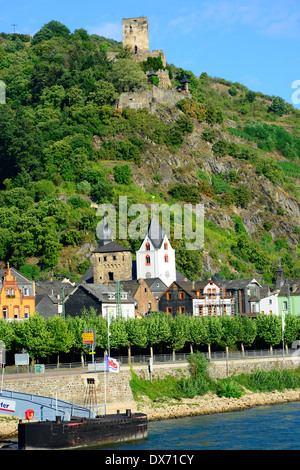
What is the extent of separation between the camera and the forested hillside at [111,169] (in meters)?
113

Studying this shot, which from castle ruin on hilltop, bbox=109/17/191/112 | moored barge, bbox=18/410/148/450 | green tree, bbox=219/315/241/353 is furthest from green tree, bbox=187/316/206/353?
castle ruin on hilltop, bbox=109/17/191/112

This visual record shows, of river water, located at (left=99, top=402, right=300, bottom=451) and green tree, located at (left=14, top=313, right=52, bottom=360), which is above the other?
green tree, located at (left=14, top=313, right=52, bottom=360)

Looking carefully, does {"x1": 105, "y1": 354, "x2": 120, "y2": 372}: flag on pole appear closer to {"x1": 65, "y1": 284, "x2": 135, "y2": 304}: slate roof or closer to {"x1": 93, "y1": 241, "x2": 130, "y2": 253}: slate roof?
{"x1": 65, "y1": 284, "x2": 135, "y2": 304}: slate roof

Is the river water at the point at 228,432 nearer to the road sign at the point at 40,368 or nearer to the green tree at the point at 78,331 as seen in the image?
the road sign at the point at 40,368

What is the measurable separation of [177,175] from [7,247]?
129 ft

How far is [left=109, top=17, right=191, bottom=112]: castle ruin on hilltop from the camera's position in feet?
485

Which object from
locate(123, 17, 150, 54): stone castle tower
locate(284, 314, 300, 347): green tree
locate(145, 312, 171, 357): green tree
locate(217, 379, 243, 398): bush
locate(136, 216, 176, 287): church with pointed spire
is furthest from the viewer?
locate(123, 17, 150, 54): stone castle tower

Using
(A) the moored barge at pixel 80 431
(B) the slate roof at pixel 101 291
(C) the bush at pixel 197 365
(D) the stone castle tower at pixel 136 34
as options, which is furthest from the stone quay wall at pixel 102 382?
(D) the stone castle tower at pixel 136 34

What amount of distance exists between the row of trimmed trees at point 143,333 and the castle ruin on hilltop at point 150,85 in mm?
78038

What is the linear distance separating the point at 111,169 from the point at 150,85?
26.7 meters

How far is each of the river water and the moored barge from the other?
621 mm

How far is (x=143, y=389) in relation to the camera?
59.8 m

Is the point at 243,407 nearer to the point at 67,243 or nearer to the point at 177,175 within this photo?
the point at 67,243
